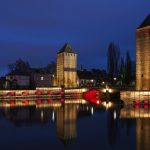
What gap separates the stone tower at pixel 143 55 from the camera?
42594 mm

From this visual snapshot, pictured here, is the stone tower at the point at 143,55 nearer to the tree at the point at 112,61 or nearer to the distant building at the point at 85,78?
the tree at the point at 112,61

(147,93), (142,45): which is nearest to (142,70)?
(142,45)

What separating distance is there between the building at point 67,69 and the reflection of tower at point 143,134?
4954cm

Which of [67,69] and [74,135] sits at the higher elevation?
[67,69]

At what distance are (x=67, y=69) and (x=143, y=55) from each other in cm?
3175

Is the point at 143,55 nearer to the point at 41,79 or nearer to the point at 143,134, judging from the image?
the point at 143,134

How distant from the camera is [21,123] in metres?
22.8

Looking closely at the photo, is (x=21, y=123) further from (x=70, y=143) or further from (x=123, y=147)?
(x=123, y=147)

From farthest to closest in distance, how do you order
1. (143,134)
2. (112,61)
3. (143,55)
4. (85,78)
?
(85,78)
(112,61)
(143,55)
(143,134)

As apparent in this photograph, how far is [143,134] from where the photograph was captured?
17.2 meters

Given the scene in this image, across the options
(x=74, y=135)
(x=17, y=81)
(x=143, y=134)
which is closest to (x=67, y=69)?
(x=17, y=81)

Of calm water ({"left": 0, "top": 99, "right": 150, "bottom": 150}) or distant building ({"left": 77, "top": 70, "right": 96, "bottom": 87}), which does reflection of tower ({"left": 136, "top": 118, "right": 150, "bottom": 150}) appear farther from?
distant building ({"left": 77, "top": 70, "right": 96, "bottom": 87})

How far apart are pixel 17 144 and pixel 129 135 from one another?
5718 mm

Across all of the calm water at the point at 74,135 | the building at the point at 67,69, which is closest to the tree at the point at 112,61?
the building at the point at 67,69
